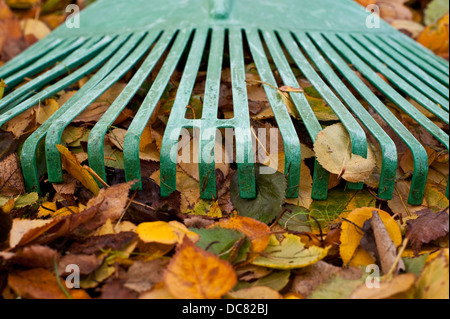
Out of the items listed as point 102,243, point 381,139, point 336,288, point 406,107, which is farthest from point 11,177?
point 406,107

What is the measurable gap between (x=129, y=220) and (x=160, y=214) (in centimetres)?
8

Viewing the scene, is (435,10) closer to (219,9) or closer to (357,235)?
(219,9)

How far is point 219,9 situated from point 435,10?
1.67 m

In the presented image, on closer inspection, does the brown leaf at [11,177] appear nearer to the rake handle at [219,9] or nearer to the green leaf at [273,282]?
the green leaf at [273,282]

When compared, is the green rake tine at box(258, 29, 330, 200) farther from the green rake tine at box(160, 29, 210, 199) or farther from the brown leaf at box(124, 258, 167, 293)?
the brown leaf at box(124, 258, 167, 293)

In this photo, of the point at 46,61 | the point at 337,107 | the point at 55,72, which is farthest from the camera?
the point at 46,61

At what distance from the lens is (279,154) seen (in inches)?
45.1

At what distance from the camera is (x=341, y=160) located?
1034mm

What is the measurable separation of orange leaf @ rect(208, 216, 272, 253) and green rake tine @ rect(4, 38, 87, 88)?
1032 millimetres

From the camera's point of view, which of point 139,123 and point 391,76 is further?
point 391,76

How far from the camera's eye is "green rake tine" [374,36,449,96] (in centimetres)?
A: 146

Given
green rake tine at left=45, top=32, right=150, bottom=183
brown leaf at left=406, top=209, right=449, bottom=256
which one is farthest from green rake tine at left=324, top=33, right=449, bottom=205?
green rake tine at left=45, top=32, right=150, bottom=183
